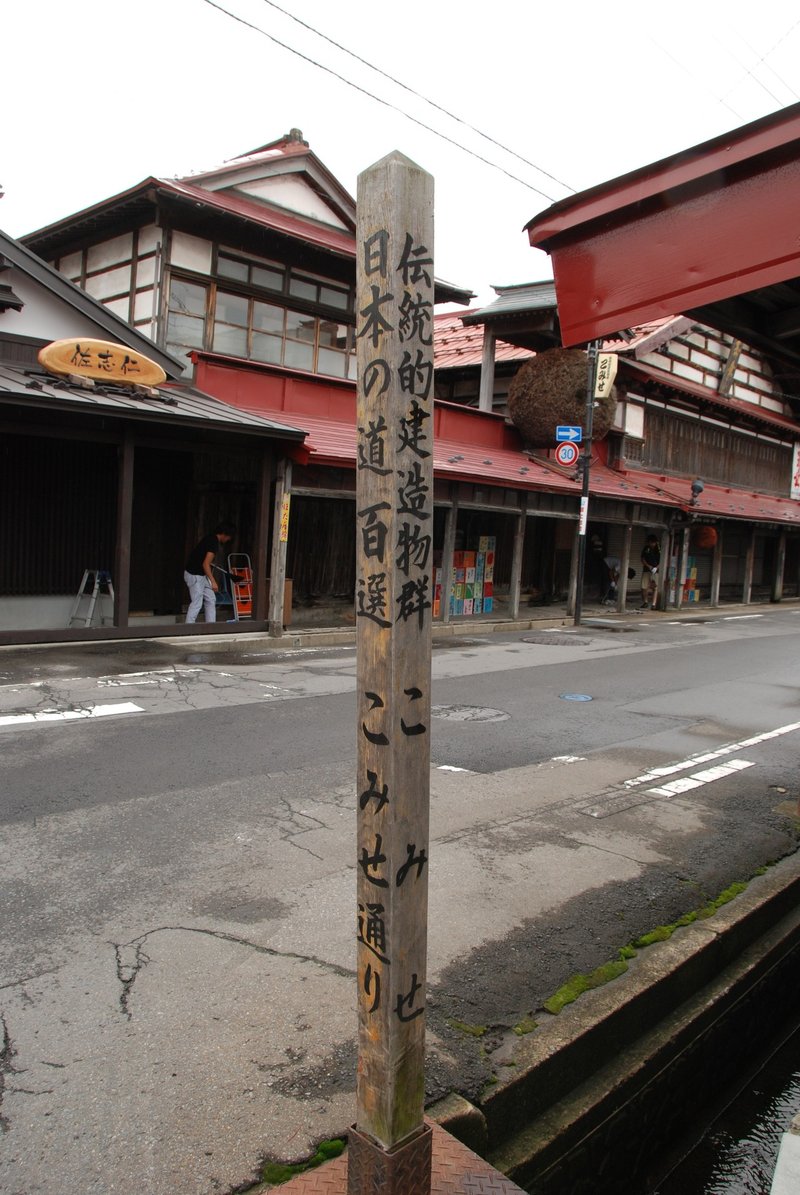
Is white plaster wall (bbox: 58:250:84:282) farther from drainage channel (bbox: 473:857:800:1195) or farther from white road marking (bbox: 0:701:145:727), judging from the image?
drainage channel (bbox: 473:857:800:1195)

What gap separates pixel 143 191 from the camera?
14953mm

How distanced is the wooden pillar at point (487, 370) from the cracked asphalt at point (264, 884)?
534 inches

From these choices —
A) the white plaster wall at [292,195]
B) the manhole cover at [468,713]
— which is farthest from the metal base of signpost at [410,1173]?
the white plaster wall at [292,195]

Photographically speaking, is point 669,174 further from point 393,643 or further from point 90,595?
point 90,595

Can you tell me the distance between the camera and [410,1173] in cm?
213

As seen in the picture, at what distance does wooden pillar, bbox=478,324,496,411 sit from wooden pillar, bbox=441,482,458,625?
17.0 feet

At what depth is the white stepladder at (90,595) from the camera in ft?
45.5

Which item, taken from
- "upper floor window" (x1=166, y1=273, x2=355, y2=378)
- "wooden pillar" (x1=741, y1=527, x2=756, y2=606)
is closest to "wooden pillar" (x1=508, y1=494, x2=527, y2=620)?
"upper floor window" (x1=166, y1=273, x2=355, y2=378)

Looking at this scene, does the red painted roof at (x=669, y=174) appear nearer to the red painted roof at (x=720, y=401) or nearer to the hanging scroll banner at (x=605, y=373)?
the hanging scroll banner at (x=605, y=373)

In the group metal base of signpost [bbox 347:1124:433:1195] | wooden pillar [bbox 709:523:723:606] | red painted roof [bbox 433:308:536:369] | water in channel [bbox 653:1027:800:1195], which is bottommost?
water in channel [bbox 653:1027:800:1195]

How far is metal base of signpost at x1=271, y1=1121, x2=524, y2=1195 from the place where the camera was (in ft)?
6.89

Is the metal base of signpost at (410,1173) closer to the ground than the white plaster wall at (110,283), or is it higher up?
closer to the ground

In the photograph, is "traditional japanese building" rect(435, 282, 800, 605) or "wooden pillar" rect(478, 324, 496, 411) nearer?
"wooden pillar" rect(478, 324, 496, 411)

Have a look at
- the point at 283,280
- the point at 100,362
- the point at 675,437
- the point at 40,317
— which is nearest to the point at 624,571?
the point at 675,437
